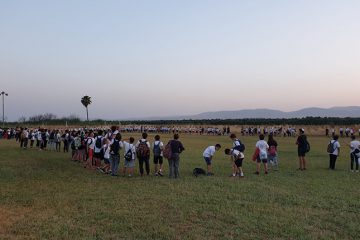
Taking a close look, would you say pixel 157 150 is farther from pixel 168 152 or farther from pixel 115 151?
pixel 115 151

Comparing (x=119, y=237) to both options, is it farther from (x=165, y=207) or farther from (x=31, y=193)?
(x=31, y=193)

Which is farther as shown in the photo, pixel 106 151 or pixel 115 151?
pixel 106 151

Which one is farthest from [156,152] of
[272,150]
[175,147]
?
[272,150]

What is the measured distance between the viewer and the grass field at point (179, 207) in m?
8.38

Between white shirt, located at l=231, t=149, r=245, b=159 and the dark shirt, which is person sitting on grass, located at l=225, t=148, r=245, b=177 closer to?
white shirt, located at l=231, t=149, r=245, b=159

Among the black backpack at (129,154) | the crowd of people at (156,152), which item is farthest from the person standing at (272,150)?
the black backpack at (129,154)

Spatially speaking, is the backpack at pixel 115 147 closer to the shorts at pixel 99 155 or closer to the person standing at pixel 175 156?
the shorts at pixel 99 155

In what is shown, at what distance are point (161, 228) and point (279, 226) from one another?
8.08 feet

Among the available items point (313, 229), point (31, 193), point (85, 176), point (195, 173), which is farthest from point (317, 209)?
point (85, 176)

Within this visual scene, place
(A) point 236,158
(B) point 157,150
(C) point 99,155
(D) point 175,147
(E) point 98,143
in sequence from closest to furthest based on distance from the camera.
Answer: (D) point 175,147
(A) point 236,158
(B) point 157,150
(E) point 98,143
(C) point 99,155

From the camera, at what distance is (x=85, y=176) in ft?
54.2

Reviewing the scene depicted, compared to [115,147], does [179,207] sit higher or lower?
lower

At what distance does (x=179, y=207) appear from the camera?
10.5 meters

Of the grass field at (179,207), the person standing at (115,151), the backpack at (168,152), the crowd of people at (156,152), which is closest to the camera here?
the grass field at (179,207)
